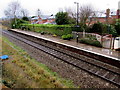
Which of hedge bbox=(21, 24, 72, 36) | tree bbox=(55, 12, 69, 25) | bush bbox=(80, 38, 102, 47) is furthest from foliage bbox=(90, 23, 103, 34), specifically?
tree bbox=(55, 12, 69, 25)

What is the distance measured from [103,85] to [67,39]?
10.4 m

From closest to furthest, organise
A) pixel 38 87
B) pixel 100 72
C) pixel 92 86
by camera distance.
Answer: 1. pixel 38 87
2. pixel 92 86
3. pixel 100 72

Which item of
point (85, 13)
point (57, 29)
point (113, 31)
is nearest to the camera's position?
point (113, 31)

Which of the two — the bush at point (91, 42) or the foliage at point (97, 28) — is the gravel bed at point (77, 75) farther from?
the foliage at point (97, 28)

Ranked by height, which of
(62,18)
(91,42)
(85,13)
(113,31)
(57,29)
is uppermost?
(85,13)

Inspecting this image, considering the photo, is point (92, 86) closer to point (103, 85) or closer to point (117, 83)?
point (103, 85)

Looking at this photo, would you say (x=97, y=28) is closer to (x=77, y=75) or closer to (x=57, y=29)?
(x=57, y=29)

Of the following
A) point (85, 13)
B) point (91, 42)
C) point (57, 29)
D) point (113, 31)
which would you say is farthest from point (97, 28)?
point (57, 29)

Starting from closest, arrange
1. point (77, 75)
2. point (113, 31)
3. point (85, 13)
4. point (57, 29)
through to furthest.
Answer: point (77, 75) < point (113, 31) < point (85, 13) < point (57, 29)

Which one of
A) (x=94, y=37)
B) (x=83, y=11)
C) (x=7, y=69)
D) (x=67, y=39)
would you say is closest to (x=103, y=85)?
(x=7, y=69)

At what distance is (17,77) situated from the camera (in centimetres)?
547

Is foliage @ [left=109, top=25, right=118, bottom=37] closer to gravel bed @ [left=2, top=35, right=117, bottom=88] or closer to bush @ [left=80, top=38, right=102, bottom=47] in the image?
bush @ [left=80, top=38, right=102, bottom=47]

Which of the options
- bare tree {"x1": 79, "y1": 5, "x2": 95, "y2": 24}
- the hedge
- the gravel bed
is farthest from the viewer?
bare tree {"x1": 79, "y1": 5, "x2": 95, "y2": 24}

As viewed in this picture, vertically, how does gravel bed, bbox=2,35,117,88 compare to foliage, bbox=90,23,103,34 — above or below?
below
